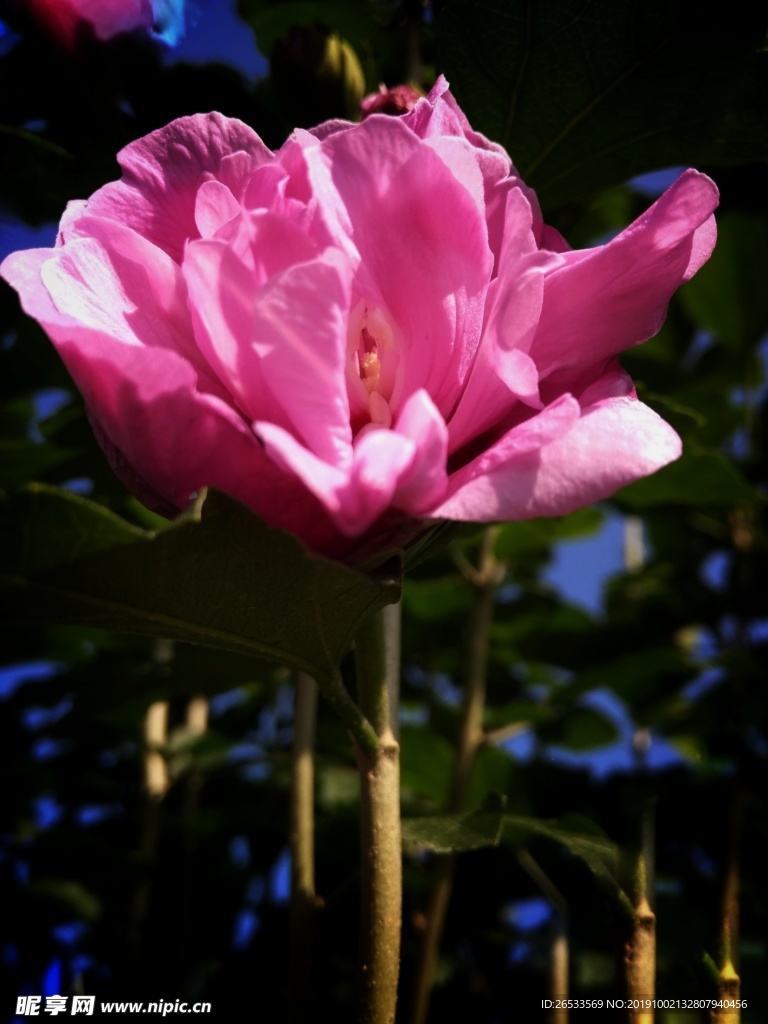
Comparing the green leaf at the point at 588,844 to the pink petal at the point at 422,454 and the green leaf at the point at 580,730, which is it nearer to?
the pink petal at the point at 422,454

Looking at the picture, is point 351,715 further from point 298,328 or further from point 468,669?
point 468,669

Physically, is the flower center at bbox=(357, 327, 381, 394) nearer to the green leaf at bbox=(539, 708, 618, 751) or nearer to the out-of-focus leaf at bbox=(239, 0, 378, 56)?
the out-of-focus leaf at bbox=(239, 0, 378, 56)

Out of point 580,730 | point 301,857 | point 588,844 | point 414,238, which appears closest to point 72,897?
point 301,857

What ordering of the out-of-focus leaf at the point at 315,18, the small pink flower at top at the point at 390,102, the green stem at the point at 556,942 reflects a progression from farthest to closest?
the out-of-focus leaf at the point at 315,18 < the green stem at the point at 556,942 < the small pink flower at top at the point at 390,102

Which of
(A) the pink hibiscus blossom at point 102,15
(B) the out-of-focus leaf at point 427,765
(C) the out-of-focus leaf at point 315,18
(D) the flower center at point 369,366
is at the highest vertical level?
(A) the pink hibiscus blossom at point 102,15

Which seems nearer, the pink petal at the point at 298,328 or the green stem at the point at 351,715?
the pink petal at the point at 298,328

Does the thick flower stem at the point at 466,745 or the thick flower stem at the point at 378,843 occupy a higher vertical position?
the thick flower stem at the point at 378,843

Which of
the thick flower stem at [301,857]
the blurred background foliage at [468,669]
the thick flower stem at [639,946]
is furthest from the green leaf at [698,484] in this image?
the thick flower stem at [639,946]

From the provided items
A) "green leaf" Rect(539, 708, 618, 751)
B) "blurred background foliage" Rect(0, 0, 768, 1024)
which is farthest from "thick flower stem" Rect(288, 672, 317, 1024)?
"green leaf" Rect(539, 708, 618, 751)

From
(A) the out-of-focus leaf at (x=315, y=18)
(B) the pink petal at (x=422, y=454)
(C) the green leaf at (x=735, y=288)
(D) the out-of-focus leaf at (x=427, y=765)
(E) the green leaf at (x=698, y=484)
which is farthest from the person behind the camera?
(C) the green leaf at (x=735, y=288)
